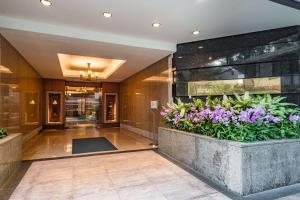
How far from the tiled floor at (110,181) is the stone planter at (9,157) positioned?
28 centimetres

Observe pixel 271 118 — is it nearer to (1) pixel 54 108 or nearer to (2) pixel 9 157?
(2) pixel 9 157

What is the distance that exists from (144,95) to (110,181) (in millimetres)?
5280

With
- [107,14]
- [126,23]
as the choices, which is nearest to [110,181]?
[107,14]

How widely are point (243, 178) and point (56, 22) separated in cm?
477

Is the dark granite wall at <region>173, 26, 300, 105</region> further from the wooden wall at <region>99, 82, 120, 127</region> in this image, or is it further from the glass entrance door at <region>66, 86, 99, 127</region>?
the glass entrance door at <region>66, 86, 99, 127</region>

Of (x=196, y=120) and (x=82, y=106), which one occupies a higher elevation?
(x=82, y=106)

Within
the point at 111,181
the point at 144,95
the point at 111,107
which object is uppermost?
the point at 144,95

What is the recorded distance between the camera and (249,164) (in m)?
2.74

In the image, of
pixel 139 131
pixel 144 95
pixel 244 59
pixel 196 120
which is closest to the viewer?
pixel 196 120

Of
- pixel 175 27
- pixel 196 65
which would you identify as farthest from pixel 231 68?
pixel 175 27

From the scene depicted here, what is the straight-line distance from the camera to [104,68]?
31.7 ft

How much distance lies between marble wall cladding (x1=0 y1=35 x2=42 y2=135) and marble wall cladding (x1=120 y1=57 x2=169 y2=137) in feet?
14.1

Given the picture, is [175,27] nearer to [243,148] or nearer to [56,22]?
[56,22]

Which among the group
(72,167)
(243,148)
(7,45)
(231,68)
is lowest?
(72,167)
